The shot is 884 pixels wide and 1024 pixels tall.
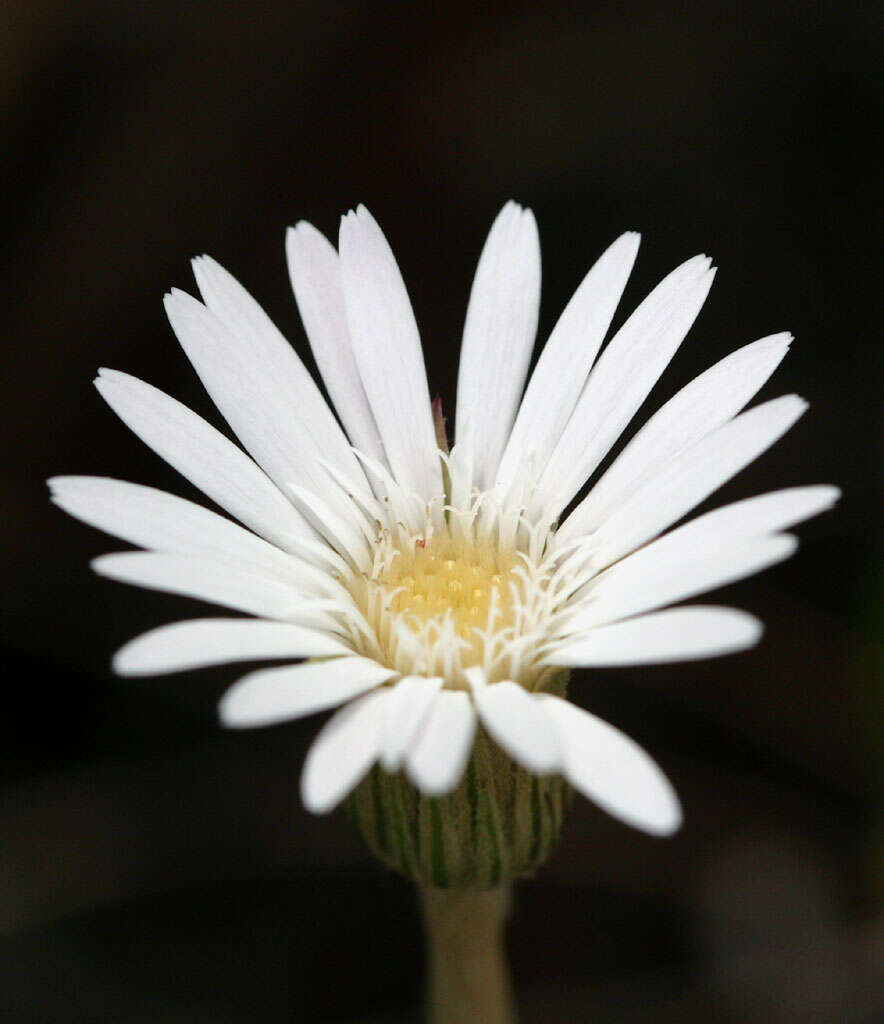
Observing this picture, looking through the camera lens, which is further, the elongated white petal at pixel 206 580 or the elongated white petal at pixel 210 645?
the elongated white petal at pixel 206 580

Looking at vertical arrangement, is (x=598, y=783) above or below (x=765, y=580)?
below

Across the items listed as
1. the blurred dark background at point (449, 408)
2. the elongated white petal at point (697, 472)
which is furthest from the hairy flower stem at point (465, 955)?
the blurred dark background at point (449, 408)

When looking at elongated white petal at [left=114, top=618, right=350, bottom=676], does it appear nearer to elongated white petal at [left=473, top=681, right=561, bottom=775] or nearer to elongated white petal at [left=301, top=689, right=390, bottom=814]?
elongated white petal at [left=301, top=689, right=390, bottom=814]

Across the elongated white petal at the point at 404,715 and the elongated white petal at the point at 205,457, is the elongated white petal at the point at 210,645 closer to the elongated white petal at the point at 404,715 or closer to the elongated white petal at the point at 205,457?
the elongated white petal at the point at 404,715

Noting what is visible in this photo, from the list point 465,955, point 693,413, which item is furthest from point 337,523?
point 465,955

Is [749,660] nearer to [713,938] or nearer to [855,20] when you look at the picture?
[713,938]

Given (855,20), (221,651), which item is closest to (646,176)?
(855,20)

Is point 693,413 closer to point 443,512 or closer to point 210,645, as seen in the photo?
point 443,512
